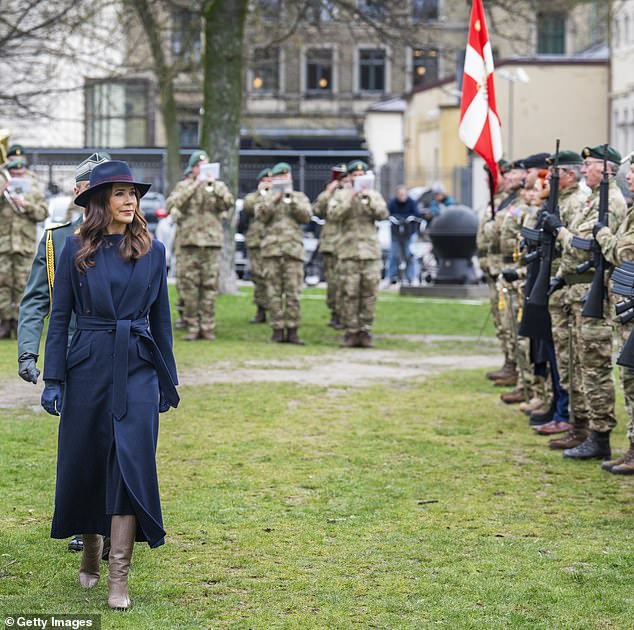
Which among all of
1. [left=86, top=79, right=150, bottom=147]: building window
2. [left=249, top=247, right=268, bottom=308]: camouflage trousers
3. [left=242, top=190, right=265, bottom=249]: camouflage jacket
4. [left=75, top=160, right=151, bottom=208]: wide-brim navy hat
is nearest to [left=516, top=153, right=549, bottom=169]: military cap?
[left=75, top=160, right=151, bottom=208]: wide-brim navy hat

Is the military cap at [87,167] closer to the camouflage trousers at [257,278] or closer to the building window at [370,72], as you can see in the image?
the camouflage trousers at [257,278]

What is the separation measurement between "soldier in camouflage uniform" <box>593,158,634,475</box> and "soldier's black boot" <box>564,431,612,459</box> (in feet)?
1.57

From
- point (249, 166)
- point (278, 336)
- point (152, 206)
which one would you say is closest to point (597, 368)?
point (278, 336)

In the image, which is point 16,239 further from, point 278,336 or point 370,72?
point 370,72

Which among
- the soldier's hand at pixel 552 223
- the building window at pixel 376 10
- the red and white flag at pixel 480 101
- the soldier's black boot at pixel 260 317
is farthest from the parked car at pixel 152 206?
the soldier's hand at pixel 552 223

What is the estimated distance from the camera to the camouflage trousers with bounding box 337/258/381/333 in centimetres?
1750

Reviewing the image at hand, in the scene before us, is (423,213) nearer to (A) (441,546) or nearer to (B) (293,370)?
(B) (293,370)

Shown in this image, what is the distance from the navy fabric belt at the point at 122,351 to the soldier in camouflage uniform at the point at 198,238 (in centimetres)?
1107

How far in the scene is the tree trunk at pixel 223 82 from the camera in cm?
2361

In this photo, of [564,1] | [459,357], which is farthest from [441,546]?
[564,1]

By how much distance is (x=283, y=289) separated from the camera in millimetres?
18109

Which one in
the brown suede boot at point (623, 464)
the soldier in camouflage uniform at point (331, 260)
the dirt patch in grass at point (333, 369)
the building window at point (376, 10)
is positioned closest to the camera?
the brown suede boot at point (623, 464)

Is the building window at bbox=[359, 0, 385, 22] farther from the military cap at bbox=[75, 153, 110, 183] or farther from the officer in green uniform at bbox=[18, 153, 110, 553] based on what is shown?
the officer in green uniform at bbox=[18, 153, 110, 553]

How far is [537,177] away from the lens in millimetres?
12266
